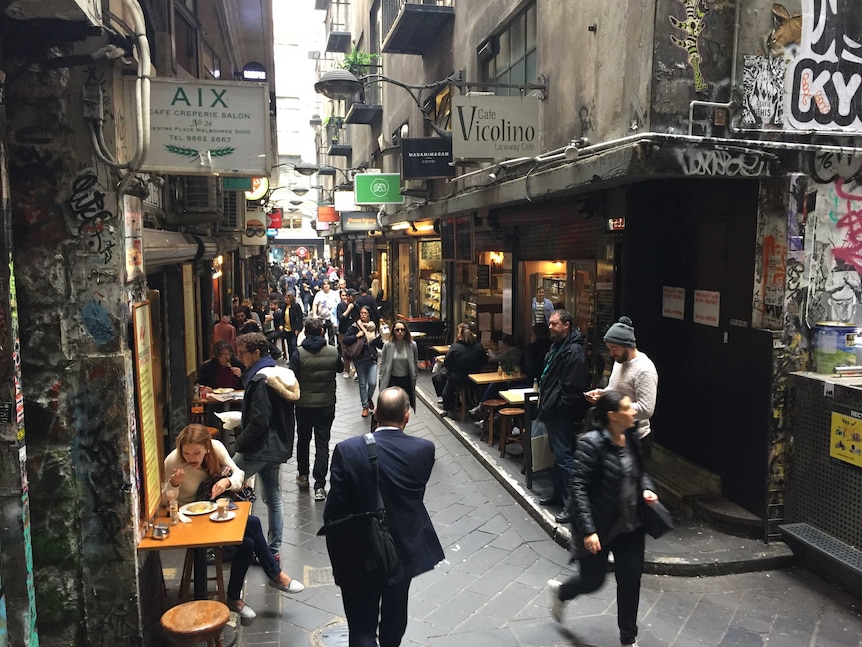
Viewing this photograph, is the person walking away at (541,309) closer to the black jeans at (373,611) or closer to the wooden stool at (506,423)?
the wooden stool at (506,423)

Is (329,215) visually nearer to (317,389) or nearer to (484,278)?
(484,278)

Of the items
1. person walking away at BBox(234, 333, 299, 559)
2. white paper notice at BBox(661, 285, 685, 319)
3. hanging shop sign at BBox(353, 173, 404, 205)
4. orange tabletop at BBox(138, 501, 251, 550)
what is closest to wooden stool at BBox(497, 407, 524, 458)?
white paper notice at BBox(661, 285, 685, 319)

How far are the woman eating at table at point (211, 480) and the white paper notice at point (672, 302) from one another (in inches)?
189

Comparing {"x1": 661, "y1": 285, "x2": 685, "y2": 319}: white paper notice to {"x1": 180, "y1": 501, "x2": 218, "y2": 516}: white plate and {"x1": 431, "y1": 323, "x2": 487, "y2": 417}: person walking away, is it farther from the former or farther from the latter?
{"x1": 180, "y1": 501, "x2": 218, "y2": 516}: white plate

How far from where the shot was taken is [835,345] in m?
5.69

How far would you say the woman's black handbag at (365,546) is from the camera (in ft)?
11.2

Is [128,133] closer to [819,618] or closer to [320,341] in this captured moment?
[320,341]

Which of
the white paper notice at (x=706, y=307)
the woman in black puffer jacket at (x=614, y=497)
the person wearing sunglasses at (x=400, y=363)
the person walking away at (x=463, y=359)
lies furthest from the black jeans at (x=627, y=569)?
the person walking away at (x=463, y=359)

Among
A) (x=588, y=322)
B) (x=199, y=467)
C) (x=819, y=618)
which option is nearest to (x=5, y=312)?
(x=199, y=467)

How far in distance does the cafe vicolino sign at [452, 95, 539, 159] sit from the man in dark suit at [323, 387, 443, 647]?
183 inches

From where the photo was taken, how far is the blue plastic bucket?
18.6 feet

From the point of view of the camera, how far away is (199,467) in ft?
16.0

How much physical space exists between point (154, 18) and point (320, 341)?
3.74 m

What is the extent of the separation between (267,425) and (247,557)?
1111 millimetres
